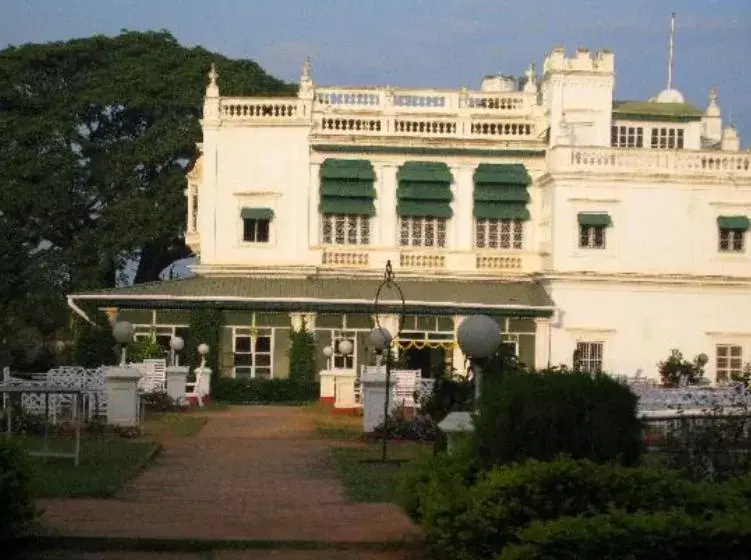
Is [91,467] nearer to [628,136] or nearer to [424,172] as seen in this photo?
[424,172]

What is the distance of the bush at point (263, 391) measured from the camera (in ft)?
123

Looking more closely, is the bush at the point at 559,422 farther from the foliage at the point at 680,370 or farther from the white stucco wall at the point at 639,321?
the white stucco wall at the point at 639,321

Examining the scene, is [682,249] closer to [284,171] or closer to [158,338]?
[284,171]

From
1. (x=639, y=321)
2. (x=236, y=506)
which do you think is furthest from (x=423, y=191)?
(x=236, y=506)

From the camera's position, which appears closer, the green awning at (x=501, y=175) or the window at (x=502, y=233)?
the green awning at (x=501, y=175)

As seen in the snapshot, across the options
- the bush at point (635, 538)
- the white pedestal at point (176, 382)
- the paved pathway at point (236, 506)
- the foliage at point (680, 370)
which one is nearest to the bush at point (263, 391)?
the white pedestal at point (176, 382)

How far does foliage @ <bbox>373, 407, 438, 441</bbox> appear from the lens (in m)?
22.0

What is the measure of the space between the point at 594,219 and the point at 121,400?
1861cm

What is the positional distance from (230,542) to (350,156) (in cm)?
2895

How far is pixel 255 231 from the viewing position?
39.9 m

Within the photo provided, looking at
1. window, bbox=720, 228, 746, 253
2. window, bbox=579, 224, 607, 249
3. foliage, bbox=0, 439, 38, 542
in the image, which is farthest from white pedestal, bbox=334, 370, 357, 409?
foliage, bbox=0, 439, 38, 542

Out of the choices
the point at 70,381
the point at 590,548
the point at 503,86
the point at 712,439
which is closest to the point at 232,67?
the point at 503,86

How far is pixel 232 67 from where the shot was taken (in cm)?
5169

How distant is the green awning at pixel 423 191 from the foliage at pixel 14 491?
96.0 ft
